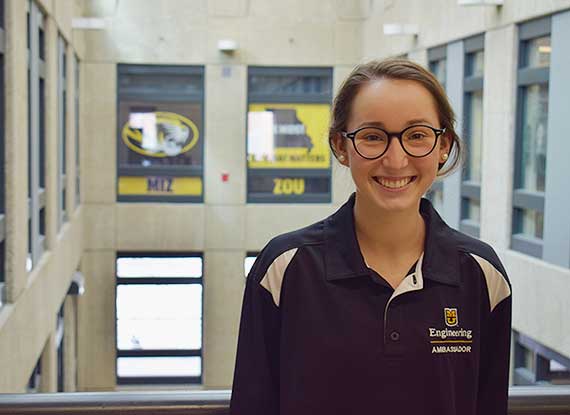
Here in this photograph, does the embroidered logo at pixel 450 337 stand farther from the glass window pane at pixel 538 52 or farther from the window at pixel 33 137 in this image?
the window at pixel 33 137

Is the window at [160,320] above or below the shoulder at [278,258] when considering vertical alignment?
below

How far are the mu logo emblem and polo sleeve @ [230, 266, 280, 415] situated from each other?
0.98 ft

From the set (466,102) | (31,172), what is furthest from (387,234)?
(466,102)

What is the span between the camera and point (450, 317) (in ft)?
5.53

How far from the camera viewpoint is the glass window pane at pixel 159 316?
51.0 feet

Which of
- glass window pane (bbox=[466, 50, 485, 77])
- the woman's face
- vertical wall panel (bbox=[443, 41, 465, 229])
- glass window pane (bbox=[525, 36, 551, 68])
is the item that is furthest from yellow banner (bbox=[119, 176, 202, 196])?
the woman's face

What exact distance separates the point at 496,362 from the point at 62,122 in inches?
423

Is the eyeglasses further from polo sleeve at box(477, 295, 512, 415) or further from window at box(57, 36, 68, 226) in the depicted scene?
window at box(57, 36, 68, 226)

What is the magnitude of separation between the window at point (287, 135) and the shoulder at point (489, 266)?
13489mm

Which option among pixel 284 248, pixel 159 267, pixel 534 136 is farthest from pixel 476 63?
pixel 284 248

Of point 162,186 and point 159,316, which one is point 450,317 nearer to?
point 162,186

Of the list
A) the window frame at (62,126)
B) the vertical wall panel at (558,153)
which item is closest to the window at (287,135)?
the window frame at (62,126)

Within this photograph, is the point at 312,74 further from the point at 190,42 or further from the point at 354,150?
the point at 354,150

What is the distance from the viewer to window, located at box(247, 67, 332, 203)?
1528 cm
